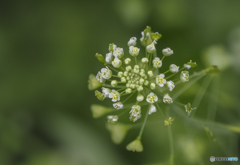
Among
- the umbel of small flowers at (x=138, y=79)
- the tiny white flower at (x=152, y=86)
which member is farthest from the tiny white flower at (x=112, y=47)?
the tiny white flower at (x=152, y=86)

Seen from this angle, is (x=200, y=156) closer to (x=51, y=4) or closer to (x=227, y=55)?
(x=227, y=55)

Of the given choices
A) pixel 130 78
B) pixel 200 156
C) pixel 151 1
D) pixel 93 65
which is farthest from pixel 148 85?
pixel 151 1

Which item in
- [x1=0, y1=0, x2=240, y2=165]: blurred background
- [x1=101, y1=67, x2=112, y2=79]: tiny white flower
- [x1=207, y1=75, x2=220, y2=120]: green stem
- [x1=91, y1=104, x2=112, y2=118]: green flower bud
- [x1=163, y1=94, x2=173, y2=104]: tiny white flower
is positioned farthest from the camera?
[x1=0, y1=0, x2=240, y2=165]: blurred background

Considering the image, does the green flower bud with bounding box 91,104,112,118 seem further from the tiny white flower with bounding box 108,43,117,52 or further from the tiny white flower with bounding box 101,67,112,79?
the tiny white flower with bounding box 108,43,117,52

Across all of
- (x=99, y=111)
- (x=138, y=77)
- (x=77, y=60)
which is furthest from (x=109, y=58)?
(x=77, y=60)

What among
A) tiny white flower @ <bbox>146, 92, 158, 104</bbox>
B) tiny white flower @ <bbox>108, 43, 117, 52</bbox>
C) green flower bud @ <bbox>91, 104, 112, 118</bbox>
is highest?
tiny white flower @ <bbox>108, 43, 117, 52</bbox>

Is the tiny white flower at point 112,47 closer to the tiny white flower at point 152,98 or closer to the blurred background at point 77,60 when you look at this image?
the tiny white flower at point 152,98

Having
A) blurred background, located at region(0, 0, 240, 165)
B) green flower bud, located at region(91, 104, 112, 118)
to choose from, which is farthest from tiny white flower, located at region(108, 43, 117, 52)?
blurred background, located at region(0, 0, 240, 165)

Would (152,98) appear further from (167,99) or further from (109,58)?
(109,58)
